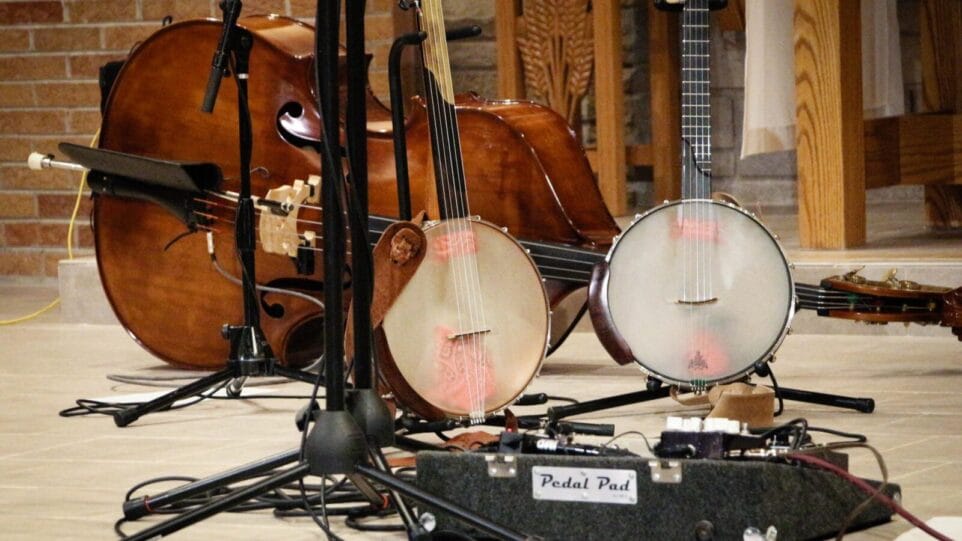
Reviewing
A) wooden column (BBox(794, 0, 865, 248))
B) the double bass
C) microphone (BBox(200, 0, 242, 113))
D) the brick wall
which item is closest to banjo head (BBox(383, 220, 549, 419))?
microphone (BBox(200, 0, 242, 113))

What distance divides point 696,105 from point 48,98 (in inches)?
120

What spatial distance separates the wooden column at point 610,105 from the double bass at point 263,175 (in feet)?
4.25

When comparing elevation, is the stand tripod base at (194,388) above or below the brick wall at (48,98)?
below

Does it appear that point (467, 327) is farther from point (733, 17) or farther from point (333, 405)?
point (733, 17)

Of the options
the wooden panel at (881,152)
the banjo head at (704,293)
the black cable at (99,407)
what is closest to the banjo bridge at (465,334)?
the banjo head at (704,293)

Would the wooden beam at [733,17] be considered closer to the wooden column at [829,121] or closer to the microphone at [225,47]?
the wooden column at [829,121]

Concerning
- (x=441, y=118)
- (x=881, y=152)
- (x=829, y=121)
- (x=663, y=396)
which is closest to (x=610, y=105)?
(x=881, y=152)

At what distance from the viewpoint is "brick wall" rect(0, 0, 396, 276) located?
4.98 metres

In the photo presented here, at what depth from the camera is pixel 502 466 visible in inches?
74.4

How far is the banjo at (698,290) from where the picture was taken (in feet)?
8.75

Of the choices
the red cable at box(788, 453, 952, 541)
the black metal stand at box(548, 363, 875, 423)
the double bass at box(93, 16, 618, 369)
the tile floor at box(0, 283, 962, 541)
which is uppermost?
the double bass at box(93, 16, 618, 369)

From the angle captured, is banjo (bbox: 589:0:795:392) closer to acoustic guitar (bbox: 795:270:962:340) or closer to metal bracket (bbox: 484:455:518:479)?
acoustic guitar (bbox: 795:270:962:340)

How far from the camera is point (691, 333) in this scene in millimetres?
2680

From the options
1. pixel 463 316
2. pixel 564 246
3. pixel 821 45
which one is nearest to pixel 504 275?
pixel 463 316
